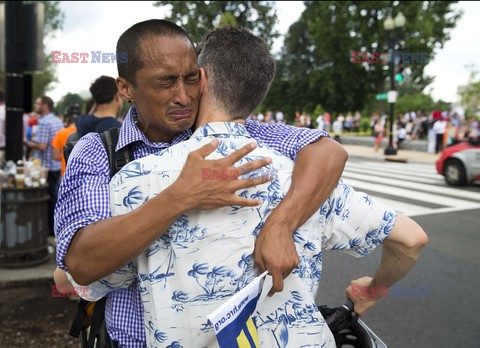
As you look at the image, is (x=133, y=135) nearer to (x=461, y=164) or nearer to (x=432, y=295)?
(x=432, y=295)

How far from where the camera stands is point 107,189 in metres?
1.38

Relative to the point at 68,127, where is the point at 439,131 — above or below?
below

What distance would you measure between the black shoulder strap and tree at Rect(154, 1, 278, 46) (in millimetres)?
40638

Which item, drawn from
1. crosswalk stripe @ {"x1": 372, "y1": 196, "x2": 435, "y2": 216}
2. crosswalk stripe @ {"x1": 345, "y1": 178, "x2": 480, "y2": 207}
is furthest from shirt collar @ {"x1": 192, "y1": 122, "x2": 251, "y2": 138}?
crosswalk stripe @ {"x1": 345, "y1": 178, "x2": 480, "y2": 207}

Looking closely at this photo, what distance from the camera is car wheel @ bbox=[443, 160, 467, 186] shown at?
35.2 ft

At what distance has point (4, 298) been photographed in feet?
14.2

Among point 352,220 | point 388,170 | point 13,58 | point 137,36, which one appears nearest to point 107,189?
point 137,36

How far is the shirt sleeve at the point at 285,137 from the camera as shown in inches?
61.6

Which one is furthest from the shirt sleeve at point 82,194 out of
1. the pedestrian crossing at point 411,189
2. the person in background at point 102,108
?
the pedestrian crossing at point 411,189

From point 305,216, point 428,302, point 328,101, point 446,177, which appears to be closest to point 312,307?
point 305,216

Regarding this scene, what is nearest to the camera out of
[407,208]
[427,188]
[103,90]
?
[103,90]

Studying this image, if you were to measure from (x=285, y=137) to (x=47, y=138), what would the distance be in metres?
5.70

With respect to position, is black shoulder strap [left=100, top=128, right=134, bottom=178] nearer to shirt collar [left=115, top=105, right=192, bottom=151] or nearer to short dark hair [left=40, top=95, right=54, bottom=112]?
shirt collar [left=115, top=105, right=192, bottom=151]

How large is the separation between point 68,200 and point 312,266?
758 mm
